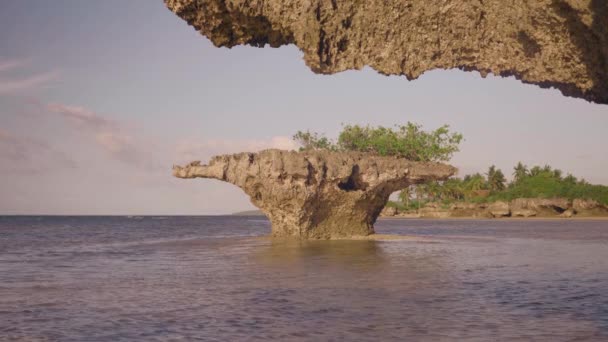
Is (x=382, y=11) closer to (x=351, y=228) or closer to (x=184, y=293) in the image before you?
(x=184, y=293)

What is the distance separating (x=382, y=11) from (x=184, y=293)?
8046 millimetres

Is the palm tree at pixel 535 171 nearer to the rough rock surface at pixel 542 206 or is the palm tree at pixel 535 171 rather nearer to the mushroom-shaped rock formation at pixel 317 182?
the rough rock surface at pixel 542 206

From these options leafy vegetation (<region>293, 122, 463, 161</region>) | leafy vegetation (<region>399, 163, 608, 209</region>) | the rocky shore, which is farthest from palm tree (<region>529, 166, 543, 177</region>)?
leafy vegetation (<region>293, 122, 463, 161</region>)

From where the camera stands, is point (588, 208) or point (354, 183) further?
point (588, 208)

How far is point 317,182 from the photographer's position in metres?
25.9

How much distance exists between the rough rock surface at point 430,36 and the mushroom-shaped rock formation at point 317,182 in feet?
67.9

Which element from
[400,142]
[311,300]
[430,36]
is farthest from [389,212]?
[430,36]

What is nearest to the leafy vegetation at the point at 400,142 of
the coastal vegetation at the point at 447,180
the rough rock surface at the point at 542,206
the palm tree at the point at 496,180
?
the coastal vegetation at the point at 447,180

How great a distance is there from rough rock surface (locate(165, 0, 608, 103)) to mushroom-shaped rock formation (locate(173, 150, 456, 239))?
815 inches

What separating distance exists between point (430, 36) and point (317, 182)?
21355mm

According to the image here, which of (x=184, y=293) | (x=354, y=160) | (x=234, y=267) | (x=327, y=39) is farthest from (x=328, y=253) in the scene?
(x=327, y=39)

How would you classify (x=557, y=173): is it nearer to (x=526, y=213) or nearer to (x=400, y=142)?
(x=526, y=213)

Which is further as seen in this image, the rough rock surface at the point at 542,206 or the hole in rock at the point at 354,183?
the rough rock surface at the point at 542,206

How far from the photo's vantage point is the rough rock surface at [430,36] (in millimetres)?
4297
